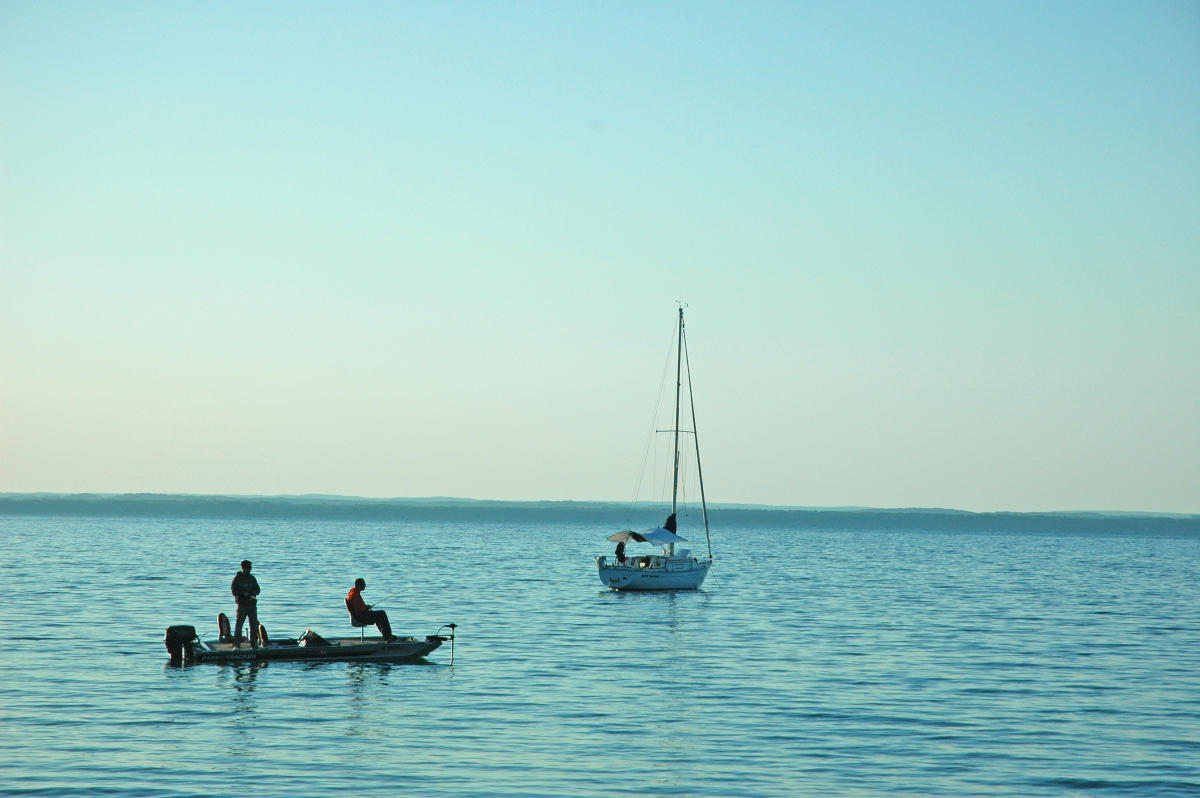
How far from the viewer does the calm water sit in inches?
901

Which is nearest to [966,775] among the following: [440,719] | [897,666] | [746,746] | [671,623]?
[746,746]

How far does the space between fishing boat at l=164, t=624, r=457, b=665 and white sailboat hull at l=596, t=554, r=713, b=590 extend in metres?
30.4

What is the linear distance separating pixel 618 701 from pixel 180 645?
12.1 metres

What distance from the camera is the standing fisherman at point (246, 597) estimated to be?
34.1 meters

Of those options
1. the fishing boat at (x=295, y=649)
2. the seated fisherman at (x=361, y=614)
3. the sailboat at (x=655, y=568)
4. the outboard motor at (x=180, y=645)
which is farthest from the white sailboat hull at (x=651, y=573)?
the outboard motor at (x=180, y=645)

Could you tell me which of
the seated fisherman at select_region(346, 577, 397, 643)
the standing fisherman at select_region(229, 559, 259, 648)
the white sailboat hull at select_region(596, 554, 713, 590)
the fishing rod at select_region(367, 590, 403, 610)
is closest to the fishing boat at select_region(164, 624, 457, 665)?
the standing fisherman at select_region(229, 559, 259, 648)

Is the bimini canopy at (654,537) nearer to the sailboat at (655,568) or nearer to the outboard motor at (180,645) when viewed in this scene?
the sailboat at (655,568)

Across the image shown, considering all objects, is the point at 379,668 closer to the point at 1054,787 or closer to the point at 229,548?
the point at 1054,787

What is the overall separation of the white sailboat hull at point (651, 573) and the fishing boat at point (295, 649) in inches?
1195

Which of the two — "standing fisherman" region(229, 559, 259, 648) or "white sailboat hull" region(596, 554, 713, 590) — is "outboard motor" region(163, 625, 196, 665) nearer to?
"standing fisherman" region(229, 559, 259, 648)

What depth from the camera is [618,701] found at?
3094cm

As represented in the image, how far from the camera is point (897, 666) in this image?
3781cm

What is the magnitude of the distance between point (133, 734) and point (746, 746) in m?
11.9

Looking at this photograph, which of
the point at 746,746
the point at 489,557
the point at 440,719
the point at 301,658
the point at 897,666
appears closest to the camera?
the point at 746,746
